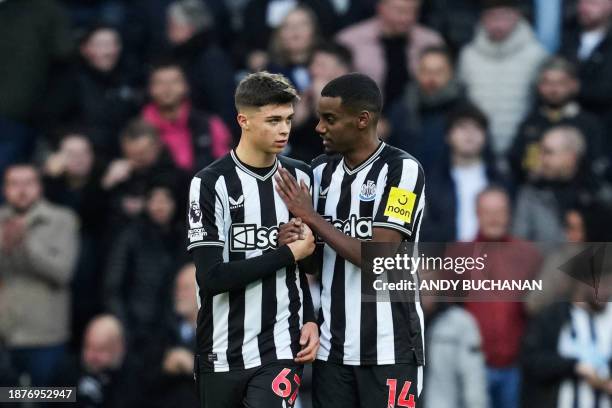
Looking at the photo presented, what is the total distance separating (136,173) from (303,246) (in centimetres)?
470

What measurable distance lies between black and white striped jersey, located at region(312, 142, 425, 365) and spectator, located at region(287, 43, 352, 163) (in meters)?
3.81

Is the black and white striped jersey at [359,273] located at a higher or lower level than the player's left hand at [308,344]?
higher

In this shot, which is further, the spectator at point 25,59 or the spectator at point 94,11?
the spectator at point 94,11

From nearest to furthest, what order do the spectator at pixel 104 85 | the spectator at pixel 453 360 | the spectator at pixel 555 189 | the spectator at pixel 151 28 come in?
1. the spectator at pixel 453 360
2. the spectator at pixel 555 189
3. the spectator at pixel 104 85
4. the spectator at pixel 151 28

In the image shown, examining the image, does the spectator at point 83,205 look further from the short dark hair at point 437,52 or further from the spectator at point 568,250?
the spectator at point 568,250

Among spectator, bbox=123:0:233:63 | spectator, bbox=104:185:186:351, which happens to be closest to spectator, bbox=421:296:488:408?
spectator, bbox=104:185:186:351

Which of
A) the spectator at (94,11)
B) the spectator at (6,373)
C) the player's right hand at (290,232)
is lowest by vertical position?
the spectator at (6,373)

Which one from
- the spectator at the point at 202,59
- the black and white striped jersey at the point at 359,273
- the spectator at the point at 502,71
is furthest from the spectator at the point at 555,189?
the black and white striped jersey at the point at 359,273

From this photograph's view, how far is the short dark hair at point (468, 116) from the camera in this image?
10859mm

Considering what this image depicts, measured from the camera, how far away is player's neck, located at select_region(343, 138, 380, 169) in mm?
6770

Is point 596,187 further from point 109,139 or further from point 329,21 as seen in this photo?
point 109,139

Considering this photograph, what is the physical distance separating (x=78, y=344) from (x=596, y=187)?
4.37 metres

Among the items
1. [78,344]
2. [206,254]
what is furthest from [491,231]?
[206,254]

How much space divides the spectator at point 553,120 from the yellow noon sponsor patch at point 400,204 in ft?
14.4
